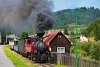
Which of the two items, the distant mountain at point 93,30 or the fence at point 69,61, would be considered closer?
the fence at point 69,61

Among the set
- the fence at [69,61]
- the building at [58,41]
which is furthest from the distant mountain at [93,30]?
the fence at [69,61]

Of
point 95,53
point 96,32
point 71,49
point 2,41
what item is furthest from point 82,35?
point 2,41

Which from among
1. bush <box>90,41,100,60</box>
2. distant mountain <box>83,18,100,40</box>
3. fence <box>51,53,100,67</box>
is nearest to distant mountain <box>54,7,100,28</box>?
distant mountain <box>83,18,100,40</box>

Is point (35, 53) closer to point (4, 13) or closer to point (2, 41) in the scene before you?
point (4, 13)

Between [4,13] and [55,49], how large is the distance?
25389 mm

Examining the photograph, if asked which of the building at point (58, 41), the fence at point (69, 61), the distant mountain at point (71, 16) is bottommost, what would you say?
the fence at point (69, 61)

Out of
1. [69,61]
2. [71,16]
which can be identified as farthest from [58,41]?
[69,61]

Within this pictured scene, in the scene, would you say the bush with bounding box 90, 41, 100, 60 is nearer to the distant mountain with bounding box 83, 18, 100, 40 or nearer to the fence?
the fence

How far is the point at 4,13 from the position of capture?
30641 mm

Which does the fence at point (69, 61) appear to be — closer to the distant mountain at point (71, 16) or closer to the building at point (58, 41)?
the distant mountain at point (71, 16)

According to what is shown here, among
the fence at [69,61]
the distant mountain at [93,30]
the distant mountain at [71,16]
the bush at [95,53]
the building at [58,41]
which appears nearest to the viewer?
the fence at [69,61]

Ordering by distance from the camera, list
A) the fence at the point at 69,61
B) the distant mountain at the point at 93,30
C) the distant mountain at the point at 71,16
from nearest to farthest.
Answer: the fence at the point at 69,61 → the distant mountain at the point at 71,16 → the distant mountain at the point at 93,30

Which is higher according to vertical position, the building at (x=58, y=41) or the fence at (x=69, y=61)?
the building at (x=58, y=41)

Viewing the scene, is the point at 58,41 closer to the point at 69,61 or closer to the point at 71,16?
the point at 71,16
